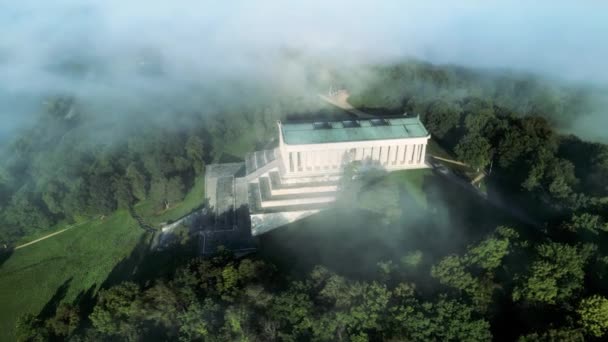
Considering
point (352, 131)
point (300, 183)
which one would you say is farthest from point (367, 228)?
point (352, 131)

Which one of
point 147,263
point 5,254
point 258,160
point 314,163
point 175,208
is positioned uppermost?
point 314,163

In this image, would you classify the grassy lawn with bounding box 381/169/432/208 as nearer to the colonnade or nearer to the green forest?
the green forest

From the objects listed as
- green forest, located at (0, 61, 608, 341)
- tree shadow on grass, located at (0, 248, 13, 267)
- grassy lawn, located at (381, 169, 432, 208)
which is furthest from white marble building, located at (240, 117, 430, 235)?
tree shadow on grass, located at (0, 248, 13, 267)

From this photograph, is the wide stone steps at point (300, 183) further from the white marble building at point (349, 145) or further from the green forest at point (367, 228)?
the green forest at point (367, 228)

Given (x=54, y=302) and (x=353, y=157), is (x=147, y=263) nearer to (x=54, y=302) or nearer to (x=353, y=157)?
(x=54, y=302)

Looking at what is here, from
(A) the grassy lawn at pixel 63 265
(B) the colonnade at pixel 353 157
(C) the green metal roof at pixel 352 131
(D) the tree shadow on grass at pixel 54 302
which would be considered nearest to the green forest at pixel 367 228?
(D) the tree shadow on grass at pixel 54 302

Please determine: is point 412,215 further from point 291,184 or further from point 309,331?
point 309,331
